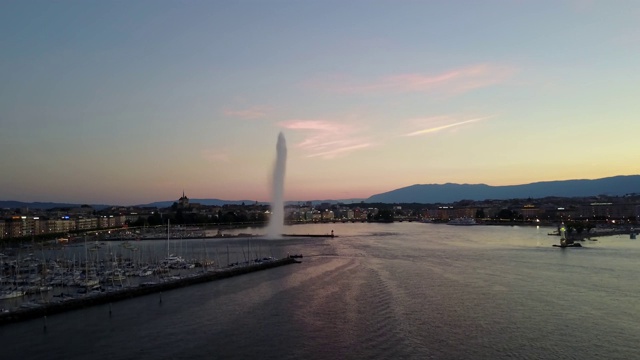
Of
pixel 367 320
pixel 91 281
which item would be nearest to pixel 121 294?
pixel 91 281

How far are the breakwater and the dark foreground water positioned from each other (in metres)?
0.30

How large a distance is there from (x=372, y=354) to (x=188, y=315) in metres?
4.27

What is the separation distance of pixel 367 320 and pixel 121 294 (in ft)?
19.6

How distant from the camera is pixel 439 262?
59.9 ft

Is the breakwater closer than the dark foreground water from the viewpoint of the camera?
No

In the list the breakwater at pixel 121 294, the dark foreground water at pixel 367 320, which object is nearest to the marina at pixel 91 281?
the breakwater at pixel 121 294

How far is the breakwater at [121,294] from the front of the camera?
9969 millimetres

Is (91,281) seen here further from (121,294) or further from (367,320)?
(367,320)

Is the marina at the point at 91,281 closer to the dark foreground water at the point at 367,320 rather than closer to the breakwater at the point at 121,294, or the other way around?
the breakwater at the point at 121,294

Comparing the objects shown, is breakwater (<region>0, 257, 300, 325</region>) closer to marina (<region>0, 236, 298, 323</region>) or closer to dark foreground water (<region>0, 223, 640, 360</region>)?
marina (<region>0, 236, 298, 323</region>)

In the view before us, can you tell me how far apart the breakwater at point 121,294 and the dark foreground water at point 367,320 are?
0.30 metres

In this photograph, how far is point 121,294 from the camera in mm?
→ 12109

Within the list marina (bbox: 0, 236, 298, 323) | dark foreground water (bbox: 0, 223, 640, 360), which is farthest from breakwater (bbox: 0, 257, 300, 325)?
dark foreground water (bbox: 0, 223, 640, 360)

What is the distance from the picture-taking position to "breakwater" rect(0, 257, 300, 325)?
32.7 ft
